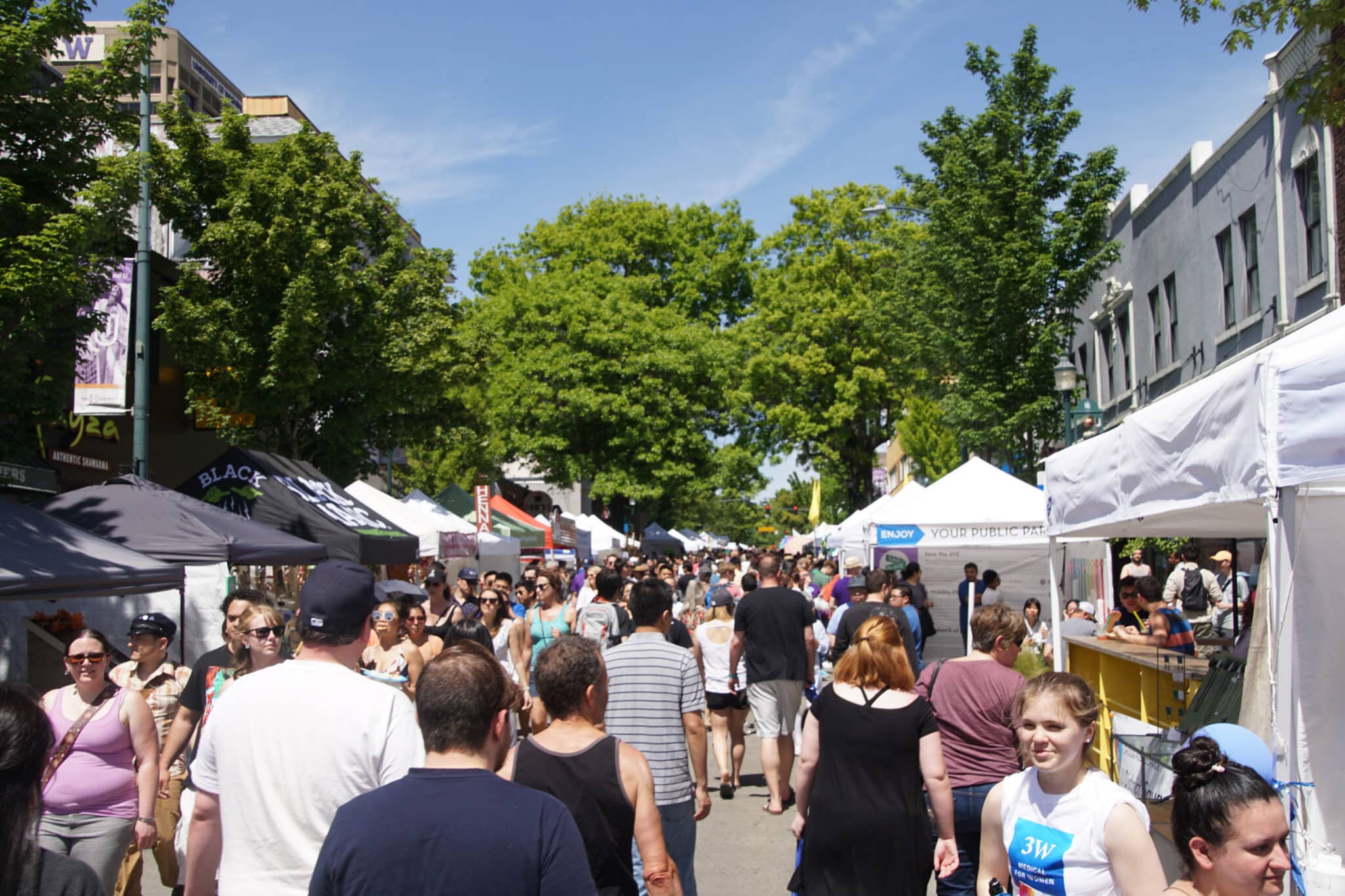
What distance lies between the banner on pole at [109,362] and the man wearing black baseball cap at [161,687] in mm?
9153

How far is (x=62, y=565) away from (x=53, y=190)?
162 inches

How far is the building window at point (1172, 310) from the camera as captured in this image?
73.4ft

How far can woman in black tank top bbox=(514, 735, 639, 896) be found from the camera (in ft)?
13.0

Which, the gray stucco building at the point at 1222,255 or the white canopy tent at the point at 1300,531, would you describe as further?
the gray stucco building at the point at 1222,255

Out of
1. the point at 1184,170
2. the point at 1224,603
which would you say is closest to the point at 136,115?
the point at 1224,603

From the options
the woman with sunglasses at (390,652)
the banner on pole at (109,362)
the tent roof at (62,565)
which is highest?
the banner on pole at (109,362)

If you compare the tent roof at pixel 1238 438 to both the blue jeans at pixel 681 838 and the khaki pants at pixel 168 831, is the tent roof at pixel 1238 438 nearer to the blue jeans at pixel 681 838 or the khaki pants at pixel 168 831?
the blue jeans at pixel 681 838

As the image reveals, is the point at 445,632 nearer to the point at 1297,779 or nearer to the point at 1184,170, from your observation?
the point at 1297,779

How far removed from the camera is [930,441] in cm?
3844

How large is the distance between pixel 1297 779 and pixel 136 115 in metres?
11.2

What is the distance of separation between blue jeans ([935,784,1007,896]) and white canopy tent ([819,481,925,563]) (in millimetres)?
11167

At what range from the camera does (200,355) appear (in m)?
18.4

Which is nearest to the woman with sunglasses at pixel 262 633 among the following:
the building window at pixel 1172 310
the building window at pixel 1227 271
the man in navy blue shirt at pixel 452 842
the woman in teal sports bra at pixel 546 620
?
the man in navy blue shirt at pixel 452 842

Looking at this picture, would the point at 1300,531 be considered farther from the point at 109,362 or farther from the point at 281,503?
the point at 109,362
